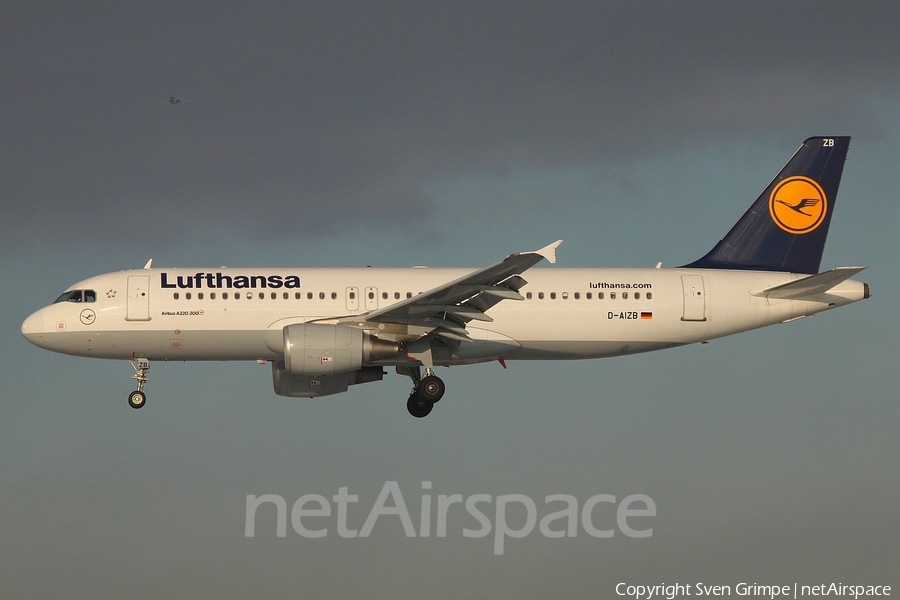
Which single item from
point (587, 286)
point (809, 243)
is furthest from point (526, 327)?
point (809, 243)

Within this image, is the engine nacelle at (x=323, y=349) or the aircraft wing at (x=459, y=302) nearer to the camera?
the aircraft wing at (x=459, y=302)

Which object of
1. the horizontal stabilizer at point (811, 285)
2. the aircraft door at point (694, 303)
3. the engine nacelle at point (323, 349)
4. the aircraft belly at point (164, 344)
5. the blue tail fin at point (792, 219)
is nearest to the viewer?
the engine nacelle at point (323, 349)

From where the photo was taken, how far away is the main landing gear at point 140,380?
136 feet

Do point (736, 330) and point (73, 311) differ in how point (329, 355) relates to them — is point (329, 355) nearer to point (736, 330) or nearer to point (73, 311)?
point (73, 311)

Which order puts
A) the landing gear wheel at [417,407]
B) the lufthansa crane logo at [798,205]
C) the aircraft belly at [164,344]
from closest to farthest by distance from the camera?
the aircraft belly at [164,344]
the landing gear wheel at [417,407]
the lufthansa crane logo at [798,205]

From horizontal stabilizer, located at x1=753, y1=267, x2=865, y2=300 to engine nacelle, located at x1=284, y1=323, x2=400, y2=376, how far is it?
13.2 metres

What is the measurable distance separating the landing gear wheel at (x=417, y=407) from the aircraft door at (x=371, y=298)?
334cm

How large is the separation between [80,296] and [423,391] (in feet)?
36.9

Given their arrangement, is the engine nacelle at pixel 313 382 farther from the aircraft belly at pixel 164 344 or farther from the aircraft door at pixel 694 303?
the aircraft door at pixel 694 303

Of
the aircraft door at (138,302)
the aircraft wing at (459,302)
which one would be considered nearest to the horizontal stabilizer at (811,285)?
the aircraft wing at (459,302)

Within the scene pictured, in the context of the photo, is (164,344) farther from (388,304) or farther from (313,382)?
(388,304)

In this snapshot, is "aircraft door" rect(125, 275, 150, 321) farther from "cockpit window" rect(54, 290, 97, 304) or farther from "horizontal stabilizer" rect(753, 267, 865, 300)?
"horizontal stabilizer" rect(753, 267, 865, 300)

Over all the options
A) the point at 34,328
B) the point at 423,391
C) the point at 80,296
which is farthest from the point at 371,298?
the point at 34,328

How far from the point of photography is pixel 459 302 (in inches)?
1555
